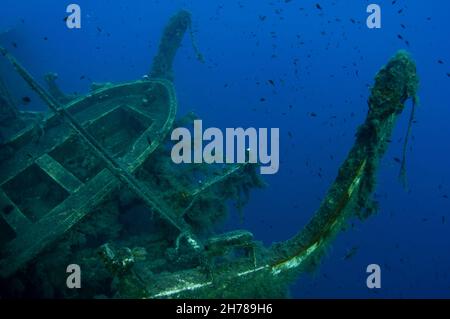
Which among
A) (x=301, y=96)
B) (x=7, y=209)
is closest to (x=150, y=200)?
(x=7, y=209)

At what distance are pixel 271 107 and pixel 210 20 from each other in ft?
169

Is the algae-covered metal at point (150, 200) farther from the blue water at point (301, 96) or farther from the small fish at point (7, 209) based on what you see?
the blue water at point (301, 96)

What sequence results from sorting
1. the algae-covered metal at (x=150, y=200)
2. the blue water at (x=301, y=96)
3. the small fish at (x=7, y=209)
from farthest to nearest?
the blue water at (x=301, y=96) → the small fish at (x=7, y=209) → the algae-covered metal at (x=150, y=200)

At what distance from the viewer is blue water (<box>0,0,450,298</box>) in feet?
82.5

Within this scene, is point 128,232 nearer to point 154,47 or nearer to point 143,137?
point 143,137

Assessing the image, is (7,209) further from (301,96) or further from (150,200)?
(301,96)

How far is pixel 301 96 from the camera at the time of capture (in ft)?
170

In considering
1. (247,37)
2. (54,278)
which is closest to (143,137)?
(54,278)

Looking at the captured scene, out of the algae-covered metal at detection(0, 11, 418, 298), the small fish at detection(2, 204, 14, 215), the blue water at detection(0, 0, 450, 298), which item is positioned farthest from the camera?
the blue water at detection(0, 0, 450, 298)

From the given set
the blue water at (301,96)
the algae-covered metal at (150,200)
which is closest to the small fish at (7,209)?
the algae-covered metal at (150,200)

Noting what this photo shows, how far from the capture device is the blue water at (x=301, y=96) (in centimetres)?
2516

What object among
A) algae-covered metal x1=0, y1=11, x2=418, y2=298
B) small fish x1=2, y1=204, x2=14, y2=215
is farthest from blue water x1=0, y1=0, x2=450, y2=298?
small fish x1=2, y1=204, x2=14, y2=215

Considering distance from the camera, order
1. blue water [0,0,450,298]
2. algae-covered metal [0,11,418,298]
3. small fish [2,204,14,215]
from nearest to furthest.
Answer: algae-covered metal [0,11,418,298]
small fish [2,204,14,215]
blue water [0,0,450,298]

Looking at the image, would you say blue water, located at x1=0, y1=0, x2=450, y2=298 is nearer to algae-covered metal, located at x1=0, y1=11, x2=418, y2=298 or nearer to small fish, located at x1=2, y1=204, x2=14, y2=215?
algae-covered metal, located at x1=0, y1=11, x2=418, y2=298
